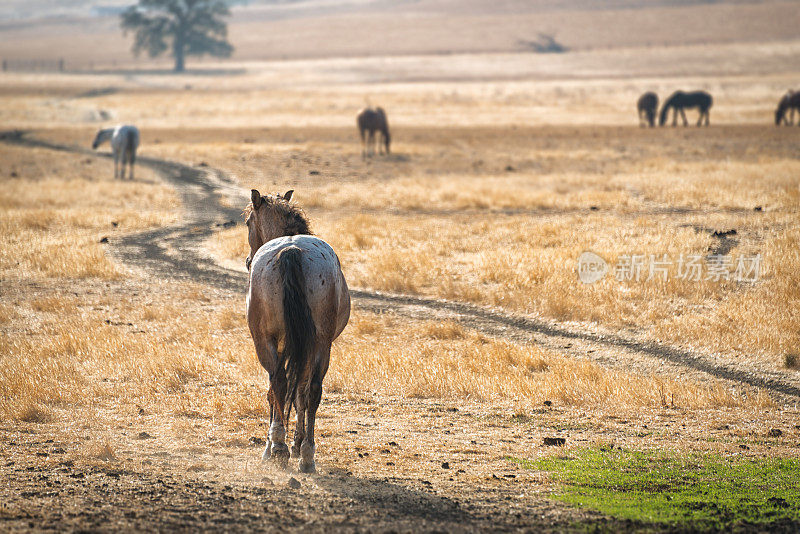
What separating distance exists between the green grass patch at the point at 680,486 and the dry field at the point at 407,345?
304 millimetres

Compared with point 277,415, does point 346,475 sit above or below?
below

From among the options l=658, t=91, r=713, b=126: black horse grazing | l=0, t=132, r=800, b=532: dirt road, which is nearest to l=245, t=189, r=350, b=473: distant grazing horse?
l=0, t=132, r=800, b=532: dirt road

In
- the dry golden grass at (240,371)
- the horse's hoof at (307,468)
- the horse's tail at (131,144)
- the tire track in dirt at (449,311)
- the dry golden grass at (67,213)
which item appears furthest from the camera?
the horse's tail at (131,144)

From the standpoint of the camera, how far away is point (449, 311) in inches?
547

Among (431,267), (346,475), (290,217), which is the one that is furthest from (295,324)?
(431,267)

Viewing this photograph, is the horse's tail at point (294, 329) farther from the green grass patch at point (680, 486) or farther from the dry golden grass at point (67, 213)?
the dry golden grass at point (67, 213)

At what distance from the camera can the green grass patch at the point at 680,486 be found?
19.6 ft

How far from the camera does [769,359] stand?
1077 cm

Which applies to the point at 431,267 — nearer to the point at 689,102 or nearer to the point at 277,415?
the point at 277,415

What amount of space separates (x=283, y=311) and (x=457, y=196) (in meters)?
18.1

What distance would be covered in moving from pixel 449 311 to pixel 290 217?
20.1ft

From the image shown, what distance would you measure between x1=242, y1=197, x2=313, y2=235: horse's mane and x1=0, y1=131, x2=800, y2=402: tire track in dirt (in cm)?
517

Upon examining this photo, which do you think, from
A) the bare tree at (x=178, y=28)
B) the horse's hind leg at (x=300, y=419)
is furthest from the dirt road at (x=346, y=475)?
the bare tree at (x=178, y=28)

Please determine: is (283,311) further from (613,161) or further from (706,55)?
(706,55)
